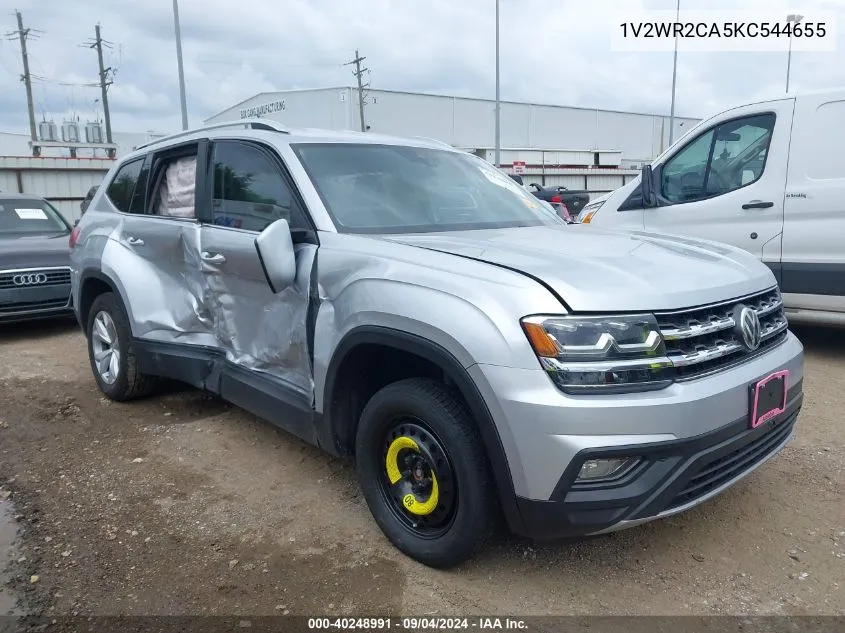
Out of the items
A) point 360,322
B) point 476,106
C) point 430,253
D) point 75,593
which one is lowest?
point 75,593

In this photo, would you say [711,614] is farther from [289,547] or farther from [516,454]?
[289,547]

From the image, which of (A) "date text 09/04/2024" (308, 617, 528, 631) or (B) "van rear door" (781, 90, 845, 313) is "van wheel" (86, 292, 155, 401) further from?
(B) "van rear door" (781, 90, 845, 313)

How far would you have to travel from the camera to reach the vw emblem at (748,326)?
255 centimetres

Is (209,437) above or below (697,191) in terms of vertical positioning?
below

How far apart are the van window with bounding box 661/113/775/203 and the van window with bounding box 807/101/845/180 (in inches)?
14.0

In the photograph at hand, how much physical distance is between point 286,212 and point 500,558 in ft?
6.15

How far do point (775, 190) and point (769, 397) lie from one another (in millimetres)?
3542

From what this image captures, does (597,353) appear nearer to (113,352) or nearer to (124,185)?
(113,352)

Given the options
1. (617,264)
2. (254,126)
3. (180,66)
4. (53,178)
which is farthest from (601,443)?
(53,178)

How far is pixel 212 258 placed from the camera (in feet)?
12.3

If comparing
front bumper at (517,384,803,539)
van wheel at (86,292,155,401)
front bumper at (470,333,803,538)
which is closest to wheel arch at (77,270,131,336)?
van wheel at (86,292,155,401)

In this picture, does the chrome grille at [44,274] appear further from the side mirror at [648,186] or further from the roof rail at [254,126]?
the side mirror at [648,186]

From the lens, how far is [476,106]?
6238cm

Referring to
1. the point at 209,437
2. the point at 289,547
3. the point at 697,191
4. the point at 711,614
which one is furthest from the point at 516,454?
the point at 697,191
